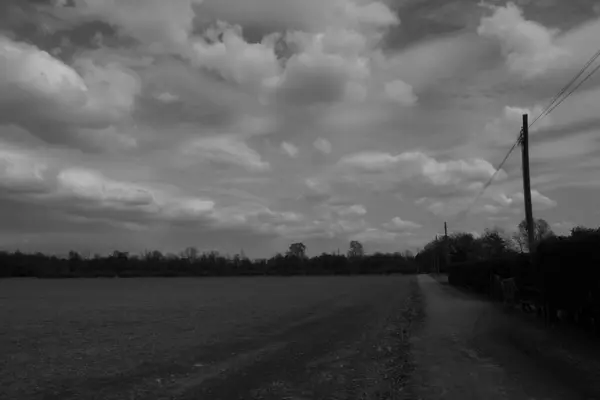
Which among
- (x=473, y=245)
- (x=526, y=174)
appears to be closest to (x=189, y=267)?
(x=473, y=245)

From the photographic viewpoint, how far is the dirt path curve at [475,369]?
994 cm

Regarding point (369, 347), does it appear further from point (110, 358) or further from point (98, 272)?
point (98, 272)

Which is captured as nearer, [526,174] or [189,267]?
[526,174]

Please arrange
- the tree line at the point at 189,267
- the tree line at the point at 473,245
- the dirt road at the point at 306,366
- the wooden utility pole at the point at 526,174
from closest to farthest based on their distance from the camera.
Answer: the dirt road at the point at 306,366 < the wooden utility pole at the point at 526,174 < the tree line at the point at 473,245 < the tree line at the point at 189,267

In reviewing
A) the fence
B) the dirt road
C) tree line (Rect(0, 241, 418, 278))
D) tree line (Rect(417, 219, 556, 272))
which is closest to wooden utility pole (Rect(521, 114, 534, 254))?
the fence

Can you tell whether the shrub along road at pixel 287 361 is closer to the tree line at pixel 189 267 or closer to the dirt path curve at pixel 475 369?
the dirt path curve at pixel 475 369

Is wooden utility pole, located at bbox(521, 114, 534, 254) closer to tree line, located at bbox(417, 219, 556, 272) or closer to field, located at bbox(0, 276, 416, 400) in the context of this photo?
field, located at bbox(0, 276, 416, 400)

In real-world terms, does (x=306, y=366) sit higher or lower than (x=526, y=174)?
lower

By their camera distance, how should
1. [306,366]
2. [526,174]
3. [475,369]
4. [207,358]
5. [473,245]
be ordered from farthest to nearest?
[473,245] < [526,174] < [207,358] < [306,366] < [475,369]

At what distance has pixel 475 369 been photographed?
12.3 m

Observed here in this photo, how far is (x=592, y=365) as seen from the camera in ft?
38.1

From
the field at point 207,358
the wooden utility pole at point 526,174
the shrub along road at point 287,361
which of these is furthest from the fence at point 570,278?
the wooden utility pole at point 526,174

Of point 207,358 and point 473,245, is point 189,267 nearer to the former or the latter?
point 473,245

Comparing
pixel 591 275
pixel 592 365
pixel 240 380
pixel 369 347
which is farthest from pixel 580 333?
pixel 240 380
